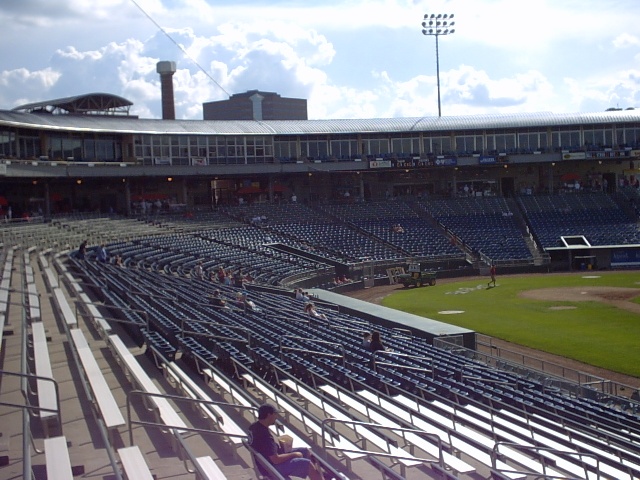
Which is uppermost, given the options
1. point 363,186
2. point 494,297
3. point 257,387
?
point 363,186

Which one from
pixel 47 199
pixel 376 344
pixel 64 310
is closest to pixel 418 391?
pixel 376 344

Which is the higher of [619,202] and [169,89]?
[169,89]

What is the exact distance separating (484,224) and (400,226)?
679cm

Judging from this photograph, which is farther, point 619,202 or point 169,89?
point 169,89

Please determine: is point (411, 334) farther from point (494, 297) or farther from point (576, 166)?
point (576, 166)

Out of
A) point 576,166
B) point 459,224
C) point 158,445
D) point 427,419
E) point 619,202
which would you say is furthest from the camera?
point 576,166

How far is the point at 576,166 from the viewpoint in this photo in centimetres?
6888

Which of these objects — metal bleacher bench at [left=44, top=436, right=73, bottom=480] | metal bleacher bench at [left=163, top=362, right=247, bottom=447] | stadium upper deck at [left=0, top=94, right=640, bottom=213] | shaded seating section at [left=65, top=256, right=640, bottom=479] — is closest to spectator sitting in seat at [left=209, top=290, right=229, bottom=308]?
shaded seating section at [left=65, top=256, right=640, bottom=479]

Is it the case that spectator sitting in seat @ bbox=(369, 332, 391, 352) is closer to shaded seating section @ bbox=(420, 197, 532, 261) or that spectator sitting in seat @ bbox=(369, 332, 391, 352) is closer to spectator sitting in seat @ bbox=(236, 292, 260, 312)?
spectator sitting in seat @ bbox=(236, 292, 260, 312)

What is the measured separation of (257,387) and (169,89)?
61694 mm

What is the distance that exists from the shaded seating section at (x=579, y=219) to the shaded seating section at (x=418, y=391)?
124ft

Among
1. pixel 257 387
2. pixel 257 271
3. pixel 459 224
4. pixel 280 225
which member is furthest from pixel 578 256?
pixel 257 387

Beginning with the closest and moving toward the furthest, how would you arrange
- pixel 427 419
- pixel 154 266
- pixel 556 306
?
pixel 427 419
pixel 154 266
pixel 556 306

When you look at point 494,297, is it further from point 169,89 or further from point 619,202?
point 169,89
